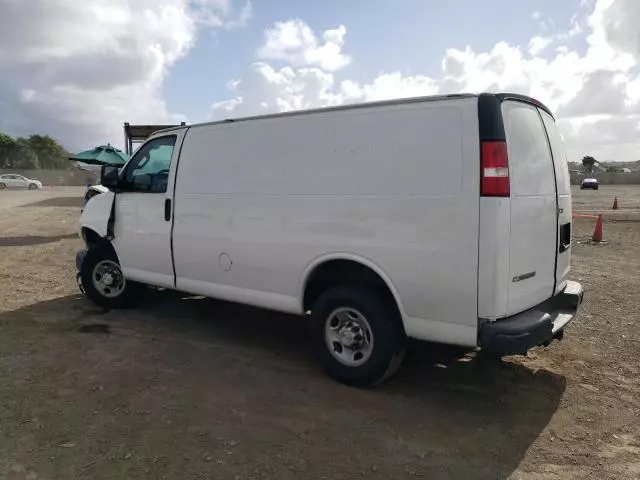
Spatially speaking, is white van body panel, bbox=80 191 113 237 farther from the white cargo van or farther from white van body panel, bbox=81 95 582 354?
white van body panel, bbox=81 95 582 354

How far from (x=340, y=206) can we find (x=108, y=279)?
3.73 meters

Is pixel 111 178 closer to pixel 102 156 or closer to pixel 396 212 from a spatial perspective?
pixel 396 212

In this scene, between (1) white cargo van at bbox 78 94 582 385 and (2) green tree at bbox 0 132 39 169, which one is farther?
(2) green tree at bbox 0 132 39 169

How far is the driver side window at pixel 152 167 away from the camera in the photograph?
557cm

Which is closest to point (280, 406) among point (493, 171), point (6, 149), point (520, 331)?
point (520, 331)

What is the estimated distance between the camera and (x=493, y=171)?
11.2 ft

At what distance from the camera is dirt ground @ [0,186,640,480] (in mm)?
3131

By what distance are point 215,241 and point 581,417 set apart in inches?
136

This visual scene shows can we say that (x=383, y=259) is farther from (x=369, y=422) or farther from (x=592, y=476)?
(x=592, y=476)

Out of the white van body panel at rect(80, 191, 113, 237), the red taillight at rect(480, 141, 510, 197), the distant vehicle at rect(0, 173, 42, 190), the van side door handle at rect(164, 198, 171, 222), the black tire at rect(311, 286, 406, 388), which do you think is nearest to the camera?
the red taillight at rect(480, 141, 510, 197)

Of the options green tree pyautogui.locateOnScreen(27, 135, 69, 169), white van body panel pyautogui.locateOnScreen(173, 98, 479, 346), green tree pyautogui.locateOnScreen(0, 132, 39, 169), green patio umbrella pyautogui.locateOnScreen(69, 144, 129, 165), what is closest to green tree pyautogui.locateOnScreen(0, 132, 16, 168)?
green tree pyautogui.locateOnScreen(0, 132, 39, 169)

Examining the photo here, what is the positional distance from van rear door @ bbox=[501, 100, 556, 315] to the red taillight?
0.28ft

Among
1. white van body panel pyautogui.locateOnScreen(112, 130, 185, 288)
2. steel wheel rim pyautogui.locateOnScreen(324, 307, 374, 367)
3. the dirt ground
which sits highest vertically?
white van body panel pyautogui.locateOnScreen(112, 130, 185, 288)

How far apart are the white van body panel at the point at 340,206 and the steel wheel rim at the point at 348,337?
384 mm
